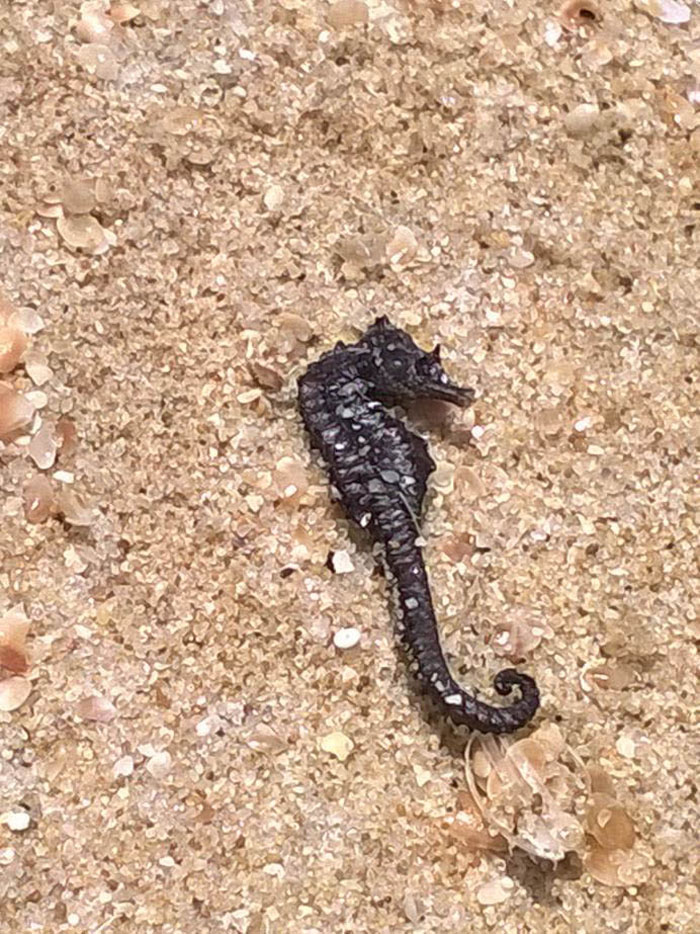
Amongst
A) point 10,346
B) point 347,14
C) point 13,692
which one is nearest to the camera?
point 13,692

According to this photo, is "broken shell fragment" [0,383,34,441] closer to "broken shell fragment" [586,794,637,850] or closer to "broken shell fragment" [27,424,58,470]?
"broken shell fragment" [27,424,58,470]

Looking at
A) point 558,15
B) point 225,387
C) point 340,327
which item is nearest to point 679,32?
point 558,15

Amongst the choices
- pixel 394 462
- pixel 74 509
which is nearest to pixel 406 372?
pixel 394 462

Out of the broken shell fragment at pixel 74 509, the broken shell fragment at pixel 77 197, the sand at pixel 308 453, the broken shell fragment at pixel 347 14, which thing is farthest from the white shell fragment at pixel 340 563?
the broken shell fragment at pixel 347 14

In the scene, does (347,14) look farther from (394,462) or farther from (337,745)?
(337,745)

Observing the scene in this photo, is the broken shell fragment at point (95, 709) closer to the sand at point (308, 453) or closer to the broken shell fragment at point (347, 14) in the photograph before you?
the sand at point (308, 453)

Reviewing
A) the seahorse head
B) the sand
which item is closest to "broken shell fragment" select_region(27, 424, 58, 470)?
the sand
